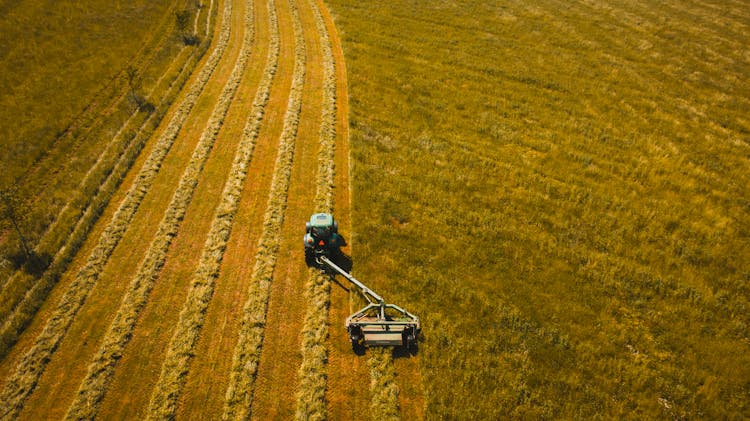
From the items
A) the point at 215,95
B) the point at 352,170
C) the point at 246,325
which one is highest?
the point at 215,95

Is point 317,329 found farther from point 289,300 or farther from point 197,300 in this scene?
point 197,300

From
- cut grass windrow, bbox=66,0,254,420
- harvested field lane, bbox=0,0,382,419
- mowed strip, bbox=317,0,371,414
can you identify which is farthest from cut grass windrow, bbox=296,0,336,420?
cut grass windrow, bbox=66,0,254,420

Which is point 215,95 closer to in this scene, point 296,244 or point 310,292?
point 296,244

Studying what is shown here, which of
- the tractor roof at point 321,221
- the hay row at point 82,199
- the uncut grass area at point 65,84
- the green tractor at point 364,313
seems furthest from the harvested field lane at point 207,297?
the uncut grass area at point 65,84

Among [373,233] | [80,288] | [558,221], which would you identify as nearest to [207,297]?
[80,288]

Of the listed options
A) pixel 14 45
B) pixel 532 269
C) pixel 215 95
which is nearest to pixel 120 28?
pixel 14 45

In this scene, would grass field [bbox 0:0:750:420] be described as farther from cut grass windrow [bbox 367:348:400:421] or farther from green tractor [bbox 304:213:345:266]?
green tractor [bbox 304:213:345:266]
